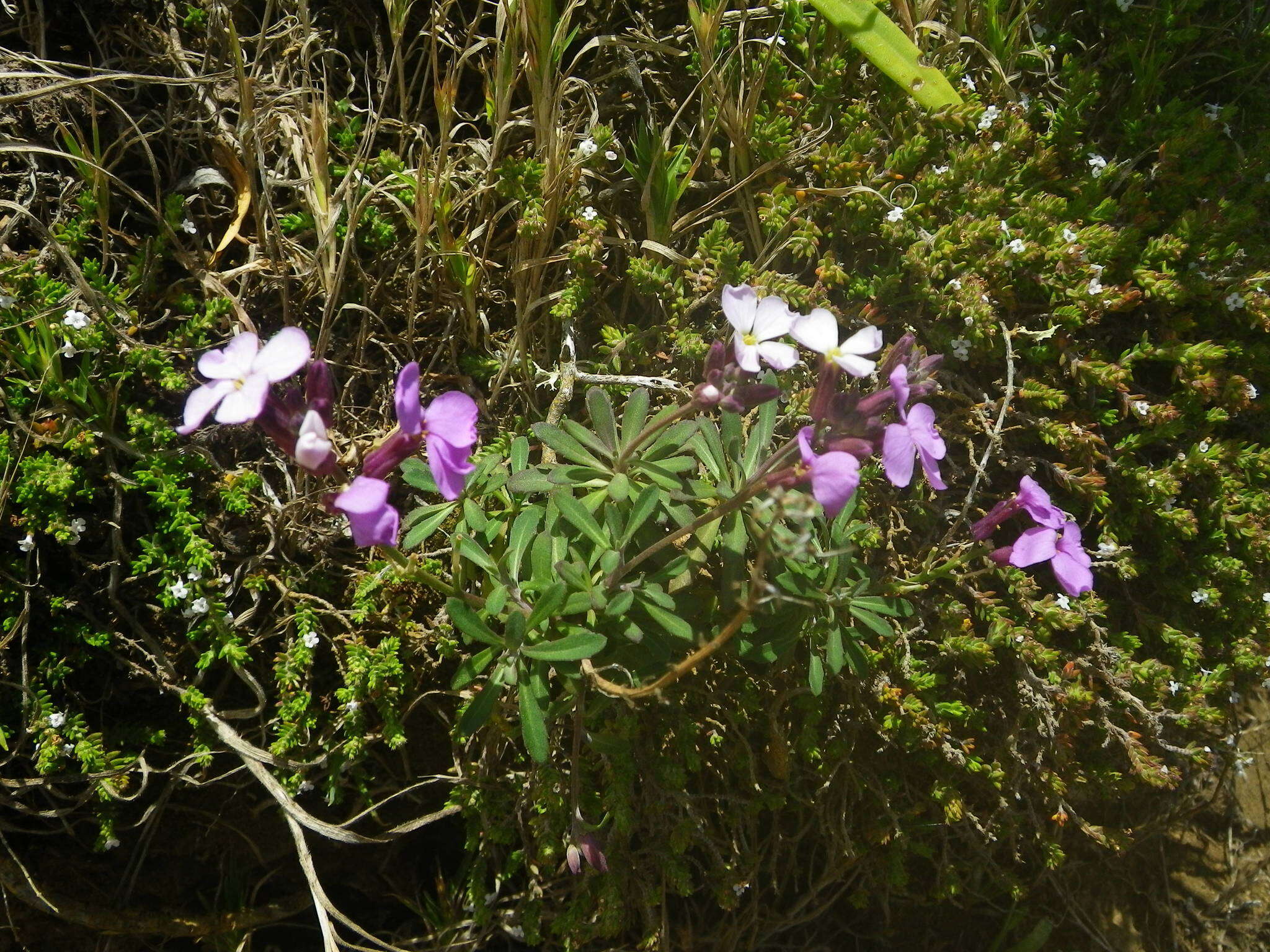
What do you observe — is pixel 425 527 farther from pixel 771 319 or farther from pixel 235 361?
pixel 771 319

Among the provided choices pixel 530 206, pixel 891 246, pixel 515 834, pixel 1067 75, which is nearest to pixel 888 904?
pixel 515 834

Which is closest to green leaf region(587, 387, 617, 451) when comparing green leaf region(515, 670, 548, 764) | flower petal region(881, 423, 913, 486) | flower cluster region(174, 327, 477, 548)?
flower cluster region(174, 327, 477, 548)

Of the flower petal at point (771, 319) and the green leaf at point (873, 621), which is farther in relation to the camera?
the green leaf at point (873, 621)

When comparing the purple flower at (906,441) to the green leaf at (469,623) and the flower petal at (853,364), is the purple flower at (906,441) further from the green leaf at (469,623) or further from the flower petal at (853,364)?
the green leaf at (469,623)

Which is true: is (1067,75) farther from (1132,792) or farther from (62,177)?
(62,177)

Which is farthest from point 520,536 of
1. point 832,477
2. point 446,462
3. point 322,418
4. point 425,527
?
point 832,477

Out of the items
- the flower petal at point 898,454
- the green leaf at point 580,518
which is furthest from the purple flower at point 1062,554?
the green leaf at point 580,518

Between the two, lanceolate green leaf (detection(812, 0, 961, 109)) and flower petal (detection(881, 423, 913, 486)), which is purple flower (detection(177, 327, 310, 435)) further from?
lanceolate green leaf (detection(812, 0, 961, 109))
